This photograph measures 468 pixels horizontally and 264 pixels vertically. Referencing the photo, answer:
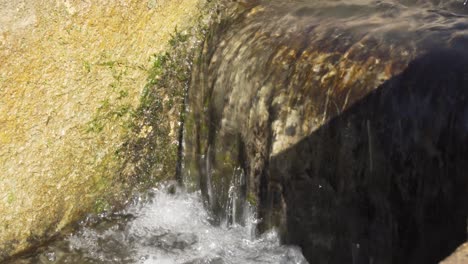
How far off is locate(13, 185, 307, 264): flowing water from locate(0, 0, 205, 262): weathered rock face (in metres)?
0.16

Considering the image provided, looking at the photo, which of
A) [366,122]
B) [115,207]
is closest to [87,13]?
[115,207]

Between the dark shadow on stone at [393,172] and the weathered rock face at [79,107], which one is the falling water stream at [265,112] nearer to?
the dark shadow on stone at [393,172]

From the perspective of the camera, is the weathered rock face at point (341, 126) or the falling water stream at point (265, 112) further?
the falling water stream at point (265, 112)

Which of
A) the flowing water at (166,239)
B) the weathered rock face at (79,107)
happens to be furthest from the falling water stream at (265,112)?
the weathered rock face at (79,107)

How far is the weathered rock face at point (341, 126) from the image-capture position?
3584 mm

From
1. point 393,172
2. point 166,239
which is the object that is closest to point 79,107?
point 166,239

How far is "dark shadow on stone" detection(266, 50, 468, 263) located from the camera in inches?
137

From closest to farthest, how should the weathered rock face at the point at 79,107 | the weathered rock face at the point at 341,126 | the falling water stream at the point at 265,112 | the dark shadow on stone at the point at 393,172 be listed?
the dark shadow on stone at the point at 393,172
the weathered rock face at the point at 341,126
the falling water stream at the point at 265,112
the weathered rock face at the point at 79,107

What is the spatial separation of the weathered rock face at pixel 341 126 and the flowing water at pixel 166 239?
0.52 feet

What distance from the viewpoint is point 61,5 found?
4.77 m

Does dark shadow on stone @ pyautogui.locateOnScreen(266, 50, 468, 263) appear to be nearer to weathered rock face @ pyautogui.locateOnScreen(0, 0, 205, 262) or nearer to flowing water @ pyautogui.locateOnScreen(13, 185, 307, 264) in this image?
flowing water @ pyautogui.locateOnScreen(13, 185, 307, 264)

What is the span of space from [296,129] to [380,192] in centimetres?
76

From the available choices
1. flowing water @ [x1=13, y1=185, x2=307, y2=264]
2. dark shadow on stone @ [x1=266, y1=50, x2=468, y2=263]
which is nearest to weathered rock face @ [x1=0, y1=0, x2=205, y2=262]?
flowing water @ [x1=13, y1=185, x2=307, y2=264]

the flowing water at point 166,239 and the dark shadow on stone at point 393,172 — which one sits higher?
the dark shadow on stone at point 393,172
